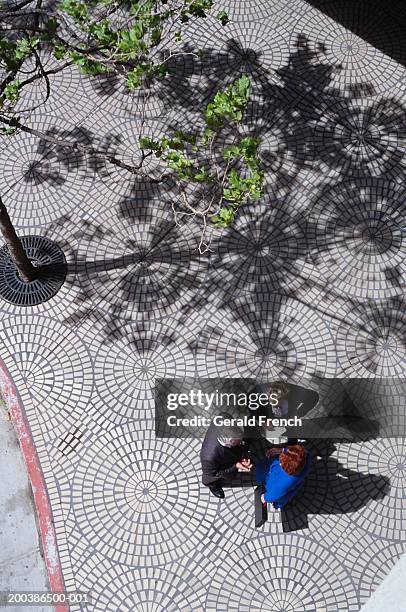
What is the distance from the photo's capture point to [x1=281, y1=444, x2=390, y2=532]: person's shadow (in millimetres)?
9117

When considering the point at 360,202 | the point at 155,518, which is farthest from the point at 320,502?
the point at 360,202

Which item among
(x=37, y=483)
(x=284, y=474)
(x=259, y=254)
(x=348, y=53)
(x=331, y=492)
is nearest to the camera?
(x=284, y=474)

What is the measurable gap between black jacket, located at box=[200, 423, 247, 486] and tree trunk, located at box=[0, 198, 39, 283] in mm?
3362

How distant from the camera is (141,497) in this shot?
9242mm

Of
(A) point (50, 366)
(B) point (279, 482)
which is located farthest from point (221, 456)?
(A) point (50, 366)

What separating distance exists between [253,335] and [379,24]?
→ 6.12 m

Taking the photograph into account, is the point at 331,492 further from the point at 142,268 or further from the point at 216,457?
the point at 142,268

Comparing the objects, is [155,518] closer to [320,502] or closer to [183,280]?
[320,502]

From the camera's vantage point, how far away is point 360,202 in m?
11.0

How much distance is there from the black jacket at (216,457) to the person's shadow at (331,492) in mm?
892

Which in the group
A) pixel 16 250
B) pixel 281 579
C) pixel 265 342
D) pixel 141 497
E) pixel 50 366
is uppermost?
pixel 16 250

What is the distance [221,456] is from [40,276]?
371 centimetres

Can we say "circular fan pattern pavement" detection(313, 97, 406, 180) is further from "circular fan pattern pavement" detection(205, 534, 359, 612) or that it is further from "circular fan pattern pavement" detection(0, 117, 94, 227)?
"circular fan pattern pavement" detection(205, 534, 359, 612)

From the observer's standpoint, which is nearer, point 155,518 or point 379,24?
point 155,518
